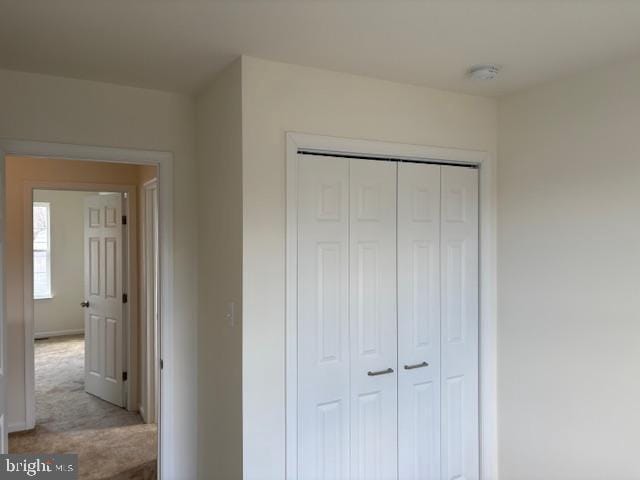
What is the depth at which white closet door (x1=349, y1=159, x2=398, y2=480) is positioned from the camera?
2299 millimetres

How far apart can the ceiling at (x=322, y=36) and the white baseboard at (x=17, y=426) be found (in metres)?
2.99

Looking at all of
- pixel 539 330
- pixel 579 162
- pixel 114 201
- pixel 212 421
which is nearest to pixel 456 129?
pixel 579 162

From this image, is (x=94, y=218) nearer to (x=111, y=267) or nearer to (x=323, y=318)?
(x=111, y=267)

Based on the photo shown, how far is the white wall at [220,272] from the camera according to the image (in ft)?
6.82

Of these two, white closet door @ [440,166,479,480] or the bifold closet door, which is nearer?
the bifold closet door

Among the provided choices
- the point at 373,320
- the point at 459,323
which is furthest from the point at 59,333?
the point at 459,323

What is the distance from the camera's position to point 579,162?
227 centimetres

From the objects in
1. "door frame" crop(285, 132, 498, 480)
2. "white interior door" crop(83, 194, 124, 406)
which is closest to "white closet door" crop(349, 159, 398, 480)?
"door frame" crop(285, 132, 498, 480)

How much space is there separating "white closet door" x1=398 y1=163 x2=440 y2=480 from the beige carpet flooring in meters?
1.78

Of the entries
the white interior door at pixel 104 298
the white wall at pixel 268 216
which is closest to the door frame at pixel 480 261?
the white wall at pixel 268 216

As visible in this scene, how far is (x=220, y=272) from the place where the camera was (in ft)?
7.46

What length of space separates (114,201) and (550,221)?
141 inches

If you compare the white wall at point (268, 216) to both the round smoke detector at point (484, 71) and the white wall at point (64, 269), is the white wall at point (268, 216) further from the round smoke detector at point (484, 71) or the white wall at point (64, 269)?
the white wall at point (64, 269)

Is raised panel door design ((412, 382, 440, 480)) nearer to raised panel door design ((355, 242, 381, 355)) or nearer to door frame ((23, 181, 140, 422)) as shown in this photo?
raised panel door design ((355, 242, 381, 355))
